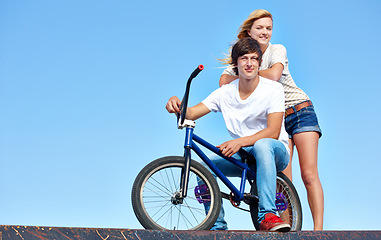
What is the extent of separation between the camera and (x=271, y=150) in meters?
3.57

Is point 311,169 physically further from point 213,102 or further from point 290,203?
point 213,102

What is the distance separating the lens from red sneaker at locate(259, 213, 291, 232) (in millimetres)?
3133

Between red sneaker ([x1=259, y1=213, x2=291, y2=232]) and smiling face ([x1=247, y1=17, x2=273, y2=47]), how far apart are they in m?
1.89

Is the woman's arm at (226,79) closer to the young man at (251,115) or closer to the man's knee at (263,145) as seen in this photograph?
the young man at (251,115)

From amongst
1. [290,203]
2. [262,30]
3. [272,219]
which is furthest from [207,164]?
[262,30]

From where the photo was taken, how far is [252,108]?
3.84m

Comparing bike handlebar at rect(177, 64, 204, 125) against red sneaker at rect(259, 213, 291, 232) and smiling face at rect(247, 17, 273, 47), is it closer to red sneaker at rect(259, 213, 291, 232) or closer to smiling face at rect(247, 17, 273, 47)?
red sneaker at rect(259, 213, 291, 232)

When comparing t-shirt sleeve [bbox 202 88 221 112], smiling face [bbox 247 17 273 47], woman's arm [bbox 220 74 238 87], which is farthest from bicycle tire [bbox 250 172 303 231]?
smiling face [bbox 247 17 273 47]

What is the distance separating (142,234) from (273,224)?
102 cm

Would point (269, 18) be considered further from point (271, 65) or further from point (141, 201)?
point (141, 201)

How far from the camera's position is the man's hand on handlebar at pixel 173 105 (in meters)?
3.78

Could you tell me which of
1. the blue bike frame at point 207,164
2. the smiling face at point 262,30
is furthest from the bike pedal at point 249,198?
the smiling face at point 262,30

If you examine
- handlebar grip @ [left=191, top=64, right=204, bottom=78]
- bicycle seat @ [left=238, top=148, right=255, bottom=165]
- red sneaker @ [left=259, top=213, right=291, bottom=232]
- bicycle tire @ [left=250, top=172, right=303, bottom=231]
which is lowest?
red sneaker @ [left=259, top=213, right=291, bottom=232]

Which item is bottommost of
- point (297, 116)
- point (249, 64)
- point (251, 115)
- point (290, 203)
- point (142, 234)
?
point (142, 234)
